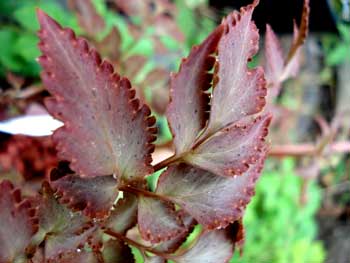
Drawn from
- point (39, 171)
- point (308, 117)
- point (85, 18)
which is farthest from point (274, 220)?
point (39, 171)

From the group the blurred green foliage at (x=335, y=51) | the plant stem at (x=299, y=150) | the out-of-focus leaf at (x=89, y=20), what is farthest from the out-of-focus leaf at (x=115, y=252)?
the blurred green foliage at (x=335, y=51)

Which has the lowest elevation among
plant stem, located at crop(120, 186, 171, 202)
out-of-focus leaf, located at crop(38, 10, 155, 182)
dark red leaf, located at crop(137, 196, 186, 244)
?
dark red leaf, located at crop(137, 196, 186, 244)

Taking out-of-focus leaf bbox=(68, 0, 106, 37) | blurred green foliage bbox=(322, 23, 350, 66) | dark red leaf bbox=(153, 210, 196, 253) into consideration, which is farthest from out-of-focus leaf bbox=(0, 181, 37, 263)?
blurred green foliage bbox=(322, 23, 350, 66)

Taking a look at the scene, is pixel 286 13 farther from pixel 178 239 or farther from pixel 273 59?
pixel 178 239

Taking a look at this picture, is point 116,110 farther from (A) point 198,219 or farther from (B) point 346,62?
(B) point 346,62

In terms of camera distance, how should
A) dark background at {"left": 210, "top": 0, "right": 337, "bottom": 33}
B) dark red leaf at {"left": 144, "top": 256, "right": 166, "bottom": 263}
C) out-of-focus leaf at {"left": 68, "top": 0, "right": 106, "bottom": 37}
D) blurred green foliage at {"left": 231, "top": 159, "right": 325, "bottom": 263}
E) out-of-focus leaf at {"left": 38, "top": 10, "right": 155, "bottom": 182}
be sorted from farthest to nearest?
blurred green foliage at {"left": 231, "top": 159, "right": 325, "bottom": 263} < out-of-focus leaf at {"left": 68, "top": 0, "right": 106, "bottom": 37} < dark background at {"left": 210, "top": 0, "right": 337, "bottom": 33} < dark red leaf at {"left": 144, "top": 256, "right": 166, "bottom": 263} < out-of-focus leaf at {"left": 38, "top": 10, "right": 155, "bottom": 182}

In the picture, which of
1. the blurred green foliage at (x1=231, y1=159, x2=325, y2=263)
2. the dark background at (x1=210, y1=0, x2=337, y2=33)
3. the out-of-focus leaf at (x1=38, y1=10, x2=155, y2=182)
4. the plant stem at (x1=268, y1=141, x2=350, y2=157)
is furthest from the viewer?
the blurred green foliage at (x1=231, y1=159, x2=325, y2=263)

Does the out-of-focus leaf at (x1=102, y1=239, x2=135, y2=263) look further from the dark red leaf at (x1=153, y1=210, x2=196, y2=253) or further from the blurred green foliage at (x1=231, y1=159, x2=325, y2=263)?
the blurred green foliage at (x1=231, y1=159, x2=325, y2=263)
